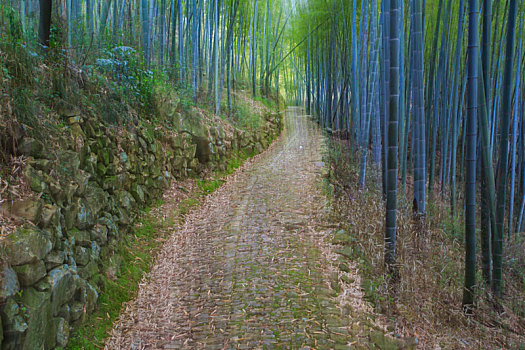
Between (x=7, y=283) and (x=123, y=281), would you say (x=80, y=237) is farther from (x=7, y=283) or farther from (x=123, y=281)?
(x=7, y=283)

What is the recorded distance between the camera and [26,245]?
1969mm

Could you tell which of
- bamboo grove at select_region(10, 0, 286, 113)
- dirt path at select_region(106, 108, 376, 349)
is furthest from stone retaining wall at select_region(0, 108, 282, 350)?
bamboo grove at select_region(10, 0, 286, 113)

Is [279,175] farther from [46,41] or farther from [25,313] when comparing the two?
[25,313]

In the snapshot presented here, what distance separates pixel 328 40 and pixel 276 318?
9.87 metres

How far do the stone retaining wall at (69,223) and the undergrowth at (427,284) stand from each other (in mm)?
2177

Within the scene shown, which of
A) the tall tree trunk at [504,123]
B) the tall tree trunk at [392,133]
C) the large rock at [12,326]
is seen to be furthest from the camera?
the tall tree trunk at [504,123]

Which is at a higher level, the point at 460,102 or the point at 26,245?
the point at 460,102

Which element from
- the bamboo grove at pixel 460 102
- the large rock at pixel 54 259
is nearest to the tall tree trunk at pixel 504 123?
the bamboo grove at pixel 460 102

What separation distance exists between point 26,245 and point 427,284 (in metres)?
3.06

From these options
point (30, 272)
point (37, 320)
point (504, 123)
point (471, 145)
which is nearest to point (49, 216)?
point (30, 272)

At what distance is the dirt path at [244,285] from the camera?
2439 millimetres

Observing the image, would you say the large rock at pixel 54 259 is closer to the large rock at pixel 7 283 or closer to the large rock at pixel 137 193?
the large rock at pixel 7 283

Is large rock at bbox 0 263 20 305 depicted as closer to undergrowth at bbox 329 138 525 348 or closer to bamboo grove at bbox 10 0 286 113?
bamboo grove at bbox 10 0 286 113

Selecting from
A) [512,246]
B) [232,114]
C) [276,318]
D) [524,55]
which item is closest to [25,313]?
[276,318]
